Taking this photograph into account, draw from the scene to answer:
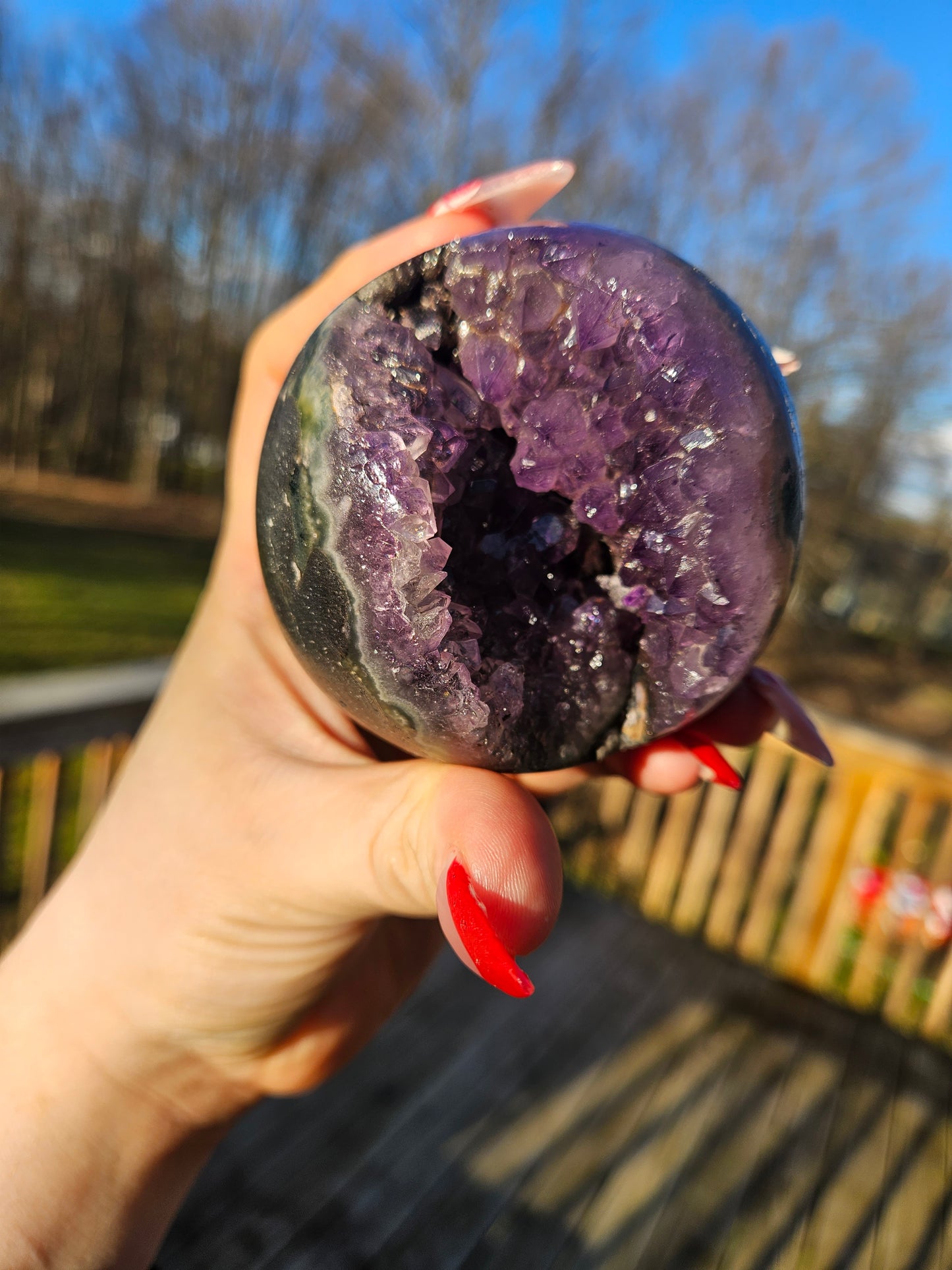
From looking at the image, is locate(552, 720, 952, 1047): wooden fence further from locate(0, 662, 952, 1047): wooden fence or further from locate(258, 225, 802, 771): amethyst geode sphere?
locate(258, 225, 802, 771): amethyst geode sphere

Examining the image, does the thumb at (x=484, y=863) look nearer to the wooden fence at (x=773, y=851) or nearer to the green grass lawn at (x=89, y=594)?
the wooden fence at (x=773, y=851)

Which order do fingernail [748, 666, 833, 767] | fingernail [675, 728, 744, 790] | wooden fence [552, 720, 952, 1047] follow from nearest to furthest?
fingernail [675, 728, 744, 790] < fingernail [748, 666, 833, 767] < wooden fence [552, 720, 952, 1047]

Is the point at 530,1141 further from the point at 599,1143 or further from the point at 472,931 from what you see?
the point at 472,931

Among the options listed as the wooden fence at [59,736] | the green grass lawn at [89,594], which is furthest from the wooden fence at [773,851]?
the green grass lawn at [89,594]

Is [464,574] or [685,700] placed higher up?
[464,574]

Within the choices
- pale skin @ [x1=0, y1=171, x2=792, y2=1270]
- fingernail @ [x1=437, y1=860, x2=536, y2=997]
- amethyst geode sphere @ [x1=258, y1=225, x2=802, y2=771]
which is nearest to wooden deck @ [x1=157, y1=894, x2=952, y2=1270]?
pale skin @ [x1=0, y1=171, x2=792, y2=1270]

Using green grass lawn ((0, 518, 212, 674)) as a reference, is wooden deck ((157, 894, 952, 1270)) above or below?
above

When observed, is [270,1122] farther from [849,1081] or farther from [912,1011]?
[912,1011]

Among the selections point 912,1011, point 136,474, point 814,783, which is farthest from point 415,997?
point 136,474
